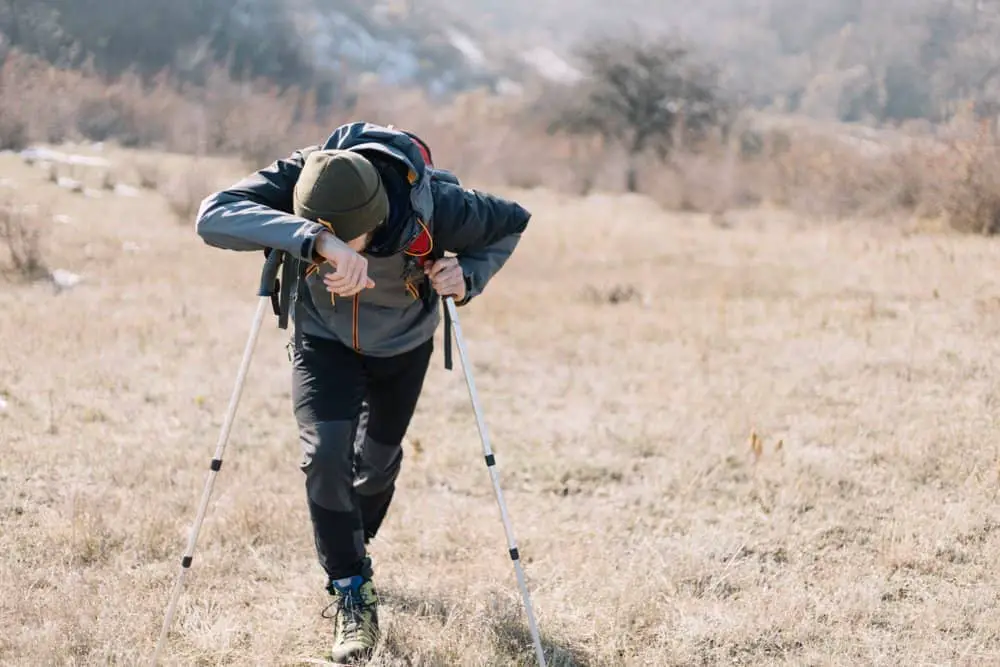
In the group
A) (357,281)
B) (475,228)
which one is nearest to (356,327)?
(357,281)

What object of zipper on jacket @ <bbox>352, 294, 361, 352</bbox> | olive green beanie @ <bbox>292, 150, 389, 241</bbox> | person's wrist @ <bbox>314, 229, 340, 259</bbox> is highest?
olive green beanie @ <bbox>292, 150, 389, 241</bbox>

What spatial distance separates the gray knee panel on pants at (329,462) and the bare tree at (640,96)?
26926mm

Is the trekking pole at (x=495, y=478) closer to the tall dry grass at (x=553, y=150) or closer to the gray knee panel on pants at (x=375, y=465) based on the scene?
the gray knee panel on pants at (x=375, y=465)

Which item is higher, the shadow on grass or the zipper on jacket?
the zipper on jacket

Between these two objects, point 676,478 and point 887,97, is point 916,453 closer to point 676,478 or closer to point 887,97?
point 676,478

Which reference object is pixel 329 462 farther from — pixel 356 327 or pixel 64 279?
pixel 64 279

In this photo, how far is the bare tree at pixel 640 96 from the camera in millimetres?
30047

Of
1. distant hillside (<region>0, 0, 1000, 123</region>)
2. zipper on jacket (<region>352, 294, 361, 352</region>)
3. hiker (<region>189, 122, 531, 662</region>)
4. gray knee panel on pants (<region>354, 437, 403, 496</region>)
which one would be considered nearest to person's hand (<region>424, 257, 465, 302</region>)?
hiker (<region>189, 122, 531, 662</region>)

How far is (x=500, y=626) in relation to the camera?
3.82 m

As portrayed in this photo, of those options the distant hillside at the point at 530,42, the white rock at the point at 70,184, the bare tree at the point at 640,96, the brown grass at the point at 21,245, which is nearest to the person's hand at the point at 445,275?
the brown grass at the point at 21,245

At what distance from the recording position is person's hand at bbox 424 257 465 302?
11.2ft

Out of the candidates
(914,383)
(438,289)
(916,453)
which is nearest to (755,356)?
(914,383)

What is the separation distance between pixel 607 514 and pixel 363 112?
22.2 metres

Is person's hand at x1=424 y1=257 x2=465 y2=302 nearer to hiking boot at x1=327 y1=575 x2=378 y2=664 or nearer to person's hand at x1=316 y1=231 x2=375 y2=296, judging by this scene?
person's hand at x1=316 y1=231 x2=375 y2=296
